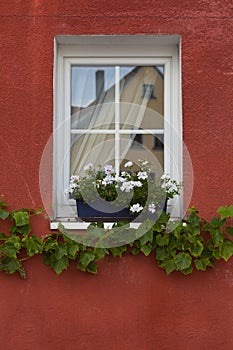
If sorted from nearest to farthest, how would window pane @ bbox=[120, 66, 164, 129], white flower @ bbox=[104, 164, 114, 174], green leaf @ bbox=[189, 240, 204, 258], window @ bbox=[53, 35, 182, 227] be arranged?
green leaf @ bbox=[189, 240, 204, 258]
white flower @ bbox=[104, 164, 114, 174]
window @ bbox=[53, 35, 182, 227]
window pane @ bbox=[120, 66, 164, 129]

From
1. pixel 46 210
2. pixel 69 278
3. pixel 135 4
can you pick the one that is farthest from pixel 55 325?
pixel 135 4

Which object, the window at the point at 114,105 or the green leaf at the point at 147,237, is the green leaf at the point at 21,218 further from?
the green leaf at the point at 147,237

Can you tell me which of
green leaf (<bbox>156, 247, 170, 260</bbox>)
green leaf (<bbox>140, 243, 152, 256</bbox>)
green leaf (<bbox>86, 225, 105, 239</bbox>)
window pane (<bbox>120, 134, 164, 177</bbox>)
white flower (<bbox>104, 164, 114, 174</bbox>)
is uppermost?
window pane (<bbox>120, 134, 164, 177</bbox>)

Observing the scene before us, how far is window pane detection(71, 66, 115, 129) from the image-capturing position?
15.3 feet

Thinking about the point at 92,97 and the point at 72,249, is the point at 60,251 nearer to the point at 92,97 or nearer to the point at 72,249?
the point at 72,249

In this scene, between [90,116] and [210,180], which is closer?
[210,180]

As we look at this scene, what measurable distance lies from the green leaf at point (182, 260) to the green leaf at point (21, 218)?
0.96m

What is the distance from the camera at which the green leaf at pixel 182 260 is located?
4.18m

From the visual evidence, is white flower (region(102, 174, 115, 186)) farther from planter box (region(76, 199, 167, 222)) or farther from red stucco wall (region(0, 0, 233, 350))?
red stucco wall (region(0, 0, 233, 350))

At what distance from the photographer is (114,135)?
4.64 meters

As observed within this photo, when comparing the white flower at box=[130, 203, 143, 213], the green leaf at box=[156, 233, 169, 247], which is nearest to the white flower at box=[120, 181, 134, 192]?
the white flower at box=[130, 203, 143, 213]

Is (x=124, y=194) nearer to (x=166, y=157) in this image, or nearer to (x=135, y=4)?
(x=166, y=157)

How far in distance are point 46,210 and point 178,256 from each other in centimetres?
89

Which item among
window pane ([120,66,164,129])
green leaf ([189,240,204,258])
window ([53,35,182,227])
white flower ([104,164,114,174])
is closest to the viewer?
green leaf ([189,240,204,258])
